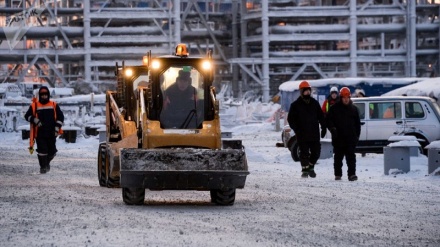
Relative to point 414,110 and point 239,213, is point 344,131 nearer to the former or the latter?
point 414,110

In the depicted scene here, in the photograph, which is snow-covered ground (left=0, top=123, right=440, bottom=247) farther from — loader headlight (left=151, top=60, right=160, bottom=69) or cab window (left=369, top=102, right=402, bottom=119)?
cab window (left=369, top=102, right=402, bottom=119)

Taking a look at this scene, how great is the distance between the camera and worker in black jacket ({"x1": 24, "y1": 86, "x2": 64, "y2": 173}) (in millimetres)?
22844

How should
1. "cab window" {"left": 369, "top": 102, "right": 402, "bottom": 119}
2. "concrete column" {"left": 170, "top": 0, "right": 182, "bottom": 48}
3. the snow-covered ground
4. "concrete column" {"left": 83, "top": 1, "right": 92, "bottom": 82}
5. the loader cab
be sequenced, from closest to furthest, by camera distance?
1. the snow-covered ground
2. the loader cab
3. "cab window" {"left": 369, "top": 102, "right": 402, "bottom": 119}
4. "concrete column" {"left": 83, "top": 1, "right": 92, "bottom": 82}
5. "concrete column" {"left": 170, "top": 0, "right": 182, "bottom": 48}

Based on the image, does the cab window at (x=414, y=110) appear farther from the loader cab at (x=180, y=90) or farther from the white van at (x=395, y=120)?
the loader cab at (x=180, y=90)

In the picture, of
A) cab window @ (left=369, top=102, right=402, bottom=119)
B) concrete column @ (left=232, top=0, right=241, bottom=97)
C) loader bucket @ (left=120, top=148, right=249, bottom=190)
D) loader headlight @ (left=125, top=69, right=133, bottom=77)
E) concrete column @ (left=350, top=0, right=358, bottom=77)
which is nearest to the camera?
loader bucket @ (left=120, top=148, right=249, bottom=190)

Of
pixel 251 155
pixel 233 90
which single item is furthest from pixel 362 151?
pixel 233 90

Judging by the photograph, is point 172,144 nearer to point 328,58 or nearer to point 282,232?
point 282,232

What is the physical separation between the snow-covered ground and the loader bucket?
34 centimetres

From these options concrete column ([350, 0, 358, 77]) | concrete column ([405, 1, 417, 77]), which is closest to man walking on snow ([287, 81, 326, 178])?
concrete column ([405, 1, 417, 77])

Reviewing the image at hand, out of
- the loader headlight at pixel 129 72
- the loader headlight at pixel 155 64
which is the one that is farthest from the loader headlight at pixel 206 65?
the loader headlight at pixel 129 72

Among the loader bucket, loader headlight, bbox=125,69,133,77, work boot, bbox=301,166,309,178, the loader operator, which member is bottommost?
work boot, bbox=301,166,309,178

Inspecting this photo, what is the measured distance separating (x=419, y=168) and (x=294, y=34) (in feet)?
240

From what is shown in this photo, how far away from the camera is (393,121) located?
90.4 ft

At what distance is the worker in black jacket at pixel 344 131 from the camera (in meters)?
21.0
